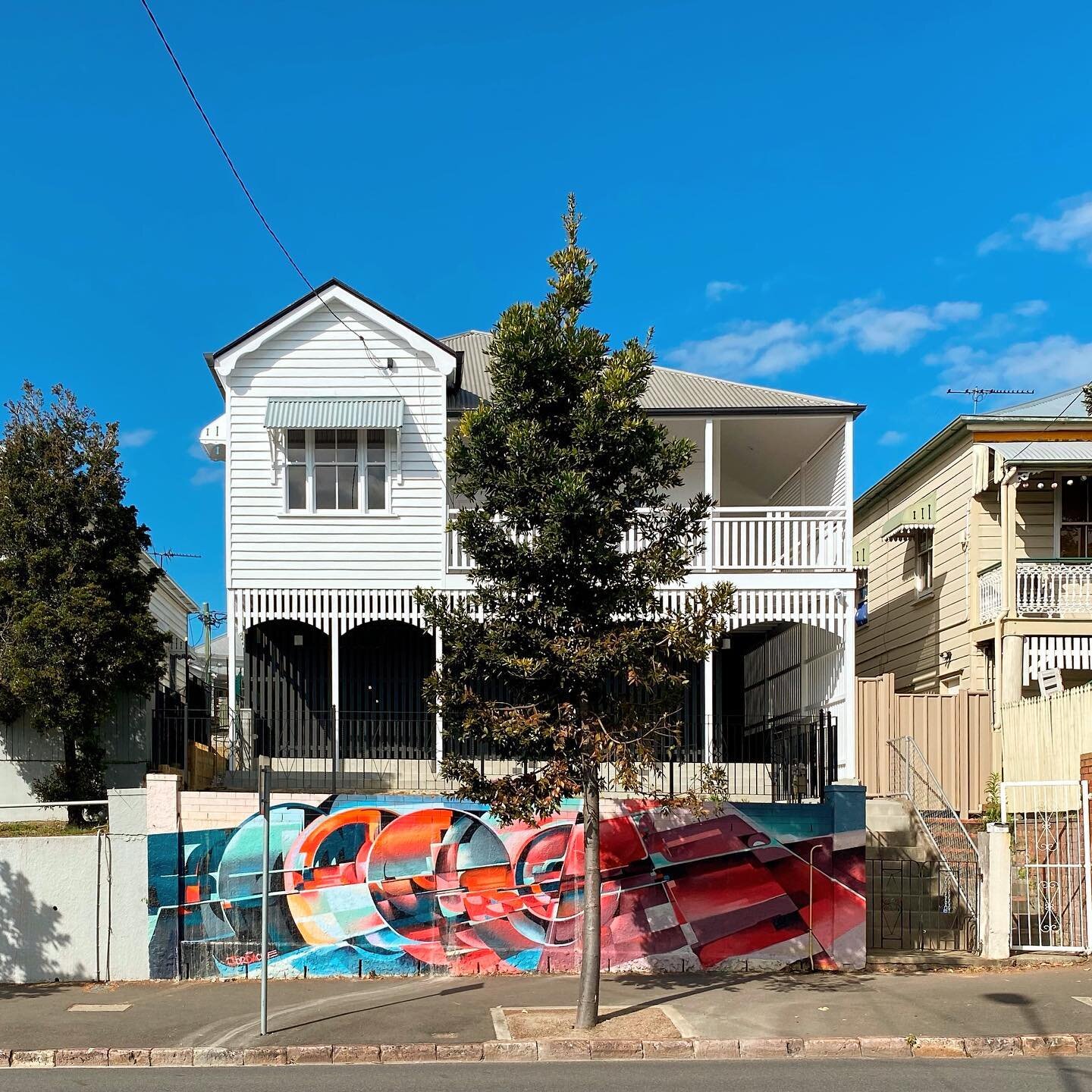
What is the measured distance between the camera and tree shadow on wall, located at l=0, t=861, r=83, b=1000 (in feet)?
45.1

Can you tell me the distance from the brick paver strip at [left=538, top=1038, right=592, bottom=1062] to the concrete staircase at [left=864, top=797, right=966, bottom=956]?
5.03 metres

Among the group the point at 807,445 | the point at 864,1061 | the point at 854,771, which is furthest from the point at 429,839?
the point at 807,445

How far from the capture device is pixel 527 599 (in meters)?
11.8

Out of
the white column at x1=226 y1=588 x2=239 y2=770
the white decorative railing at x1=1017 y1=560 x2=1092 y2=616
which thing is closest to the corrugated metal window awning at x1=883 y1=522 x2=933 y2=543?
the white decorative railing at x1=1017 y1=560 x2=1092 y2=616

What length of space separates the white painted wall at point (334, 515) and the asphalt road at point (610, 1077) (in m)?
9.29

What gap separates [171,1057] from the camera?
1070 centimetres

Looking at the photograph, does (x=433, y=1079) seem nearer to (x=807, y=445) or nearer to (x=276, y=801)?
(x=276, y=801)

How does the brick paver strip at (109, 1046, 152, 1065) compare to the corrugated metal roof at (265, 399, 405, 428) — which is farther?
the corrugated metal roof at (265, 399, 405, 428)

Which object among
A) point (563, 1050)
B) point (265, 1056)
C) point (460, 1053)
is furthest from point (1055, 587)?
point (265, 1056)

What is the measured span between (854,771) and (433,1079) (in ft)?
31.3

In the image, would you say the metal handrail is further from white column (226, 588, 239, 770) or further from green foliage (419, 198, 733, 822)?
white column (226, 588, 239, 770)

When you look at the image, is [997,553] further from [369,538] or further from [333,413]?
[333,413]

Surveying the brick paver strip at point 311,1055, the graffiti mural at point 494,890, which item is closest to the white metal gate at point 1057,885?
the graffiti mural at point 494,890

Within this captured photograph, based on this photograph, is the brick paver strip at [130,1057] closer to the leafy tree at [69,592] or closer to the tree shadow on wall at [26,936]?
the tree shadow on wall at [26,936]
